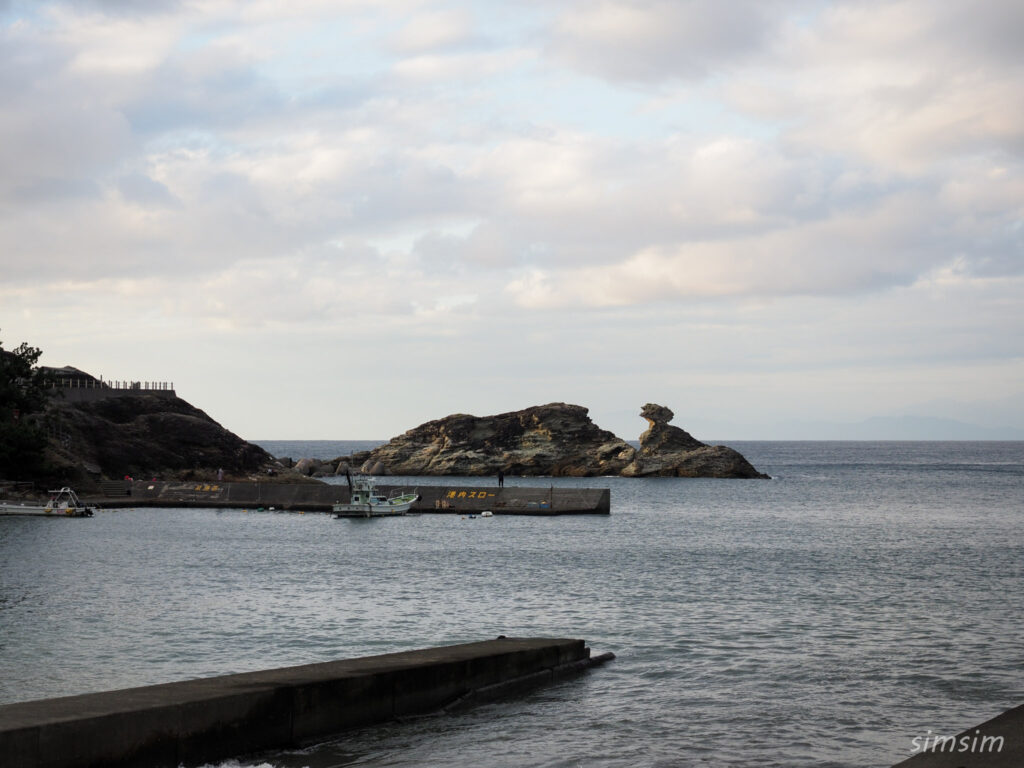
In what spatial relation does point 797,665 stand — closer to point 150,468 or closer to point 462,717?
point 462,717

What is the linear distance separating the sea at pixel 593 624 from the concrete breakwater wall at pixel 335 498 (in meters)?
20.2

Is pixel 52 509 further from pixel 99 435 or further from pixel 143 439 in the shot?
pixel 143 439

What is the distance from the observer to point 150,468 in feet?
437

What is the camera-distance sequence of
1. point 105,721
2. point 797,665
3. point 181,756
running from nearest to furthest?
1. point 105,721
2. point 181,756
3. point 797,665

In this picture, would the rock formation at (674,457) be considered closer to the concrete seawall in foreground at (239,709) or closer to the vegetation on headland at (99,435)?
the vegetation on headland at (99,435)

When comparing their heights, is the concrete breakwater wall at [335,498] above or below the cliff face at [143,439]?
below

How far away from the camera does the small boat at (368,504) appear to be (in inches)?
Result: 3706

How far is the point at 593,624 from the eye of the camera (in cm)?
3212

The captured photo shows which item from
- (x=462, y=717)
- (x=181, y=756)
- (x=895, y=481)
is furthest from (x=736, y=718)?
(x=895, y=481)

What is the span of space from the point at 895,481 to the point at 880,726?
161 metres
